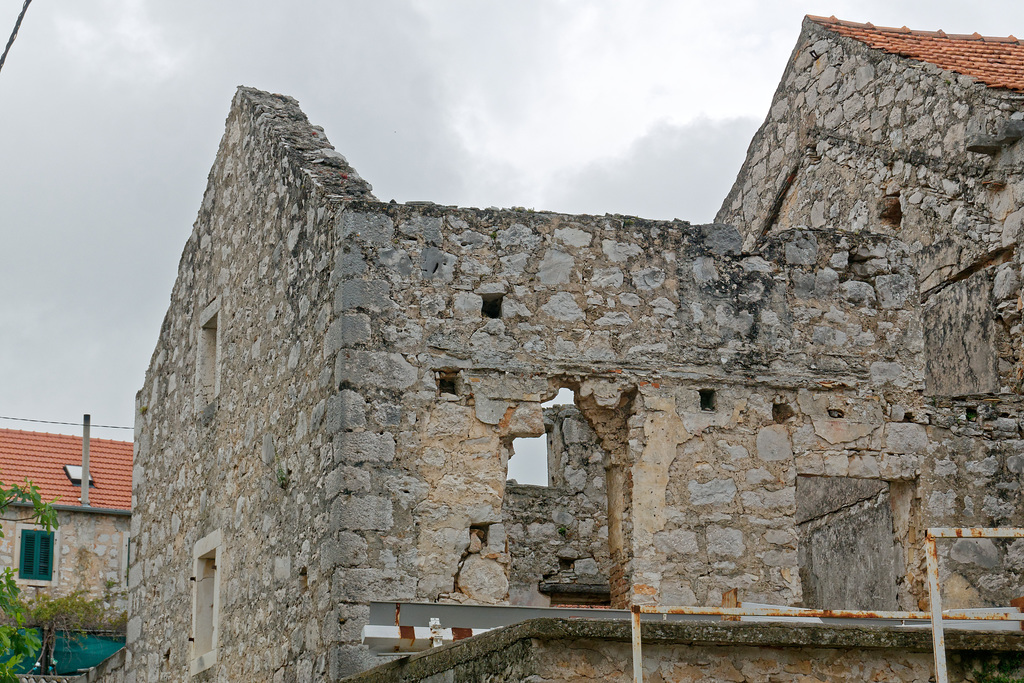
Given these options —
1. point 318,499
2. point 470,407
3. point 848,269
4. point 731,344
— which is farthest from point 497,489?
point 848,269

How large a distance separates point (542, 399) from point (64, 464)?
17.8m

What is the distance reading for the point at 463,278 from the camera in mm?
9320

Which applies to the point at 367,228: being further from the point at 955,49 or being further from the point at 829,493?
the point at 955,49

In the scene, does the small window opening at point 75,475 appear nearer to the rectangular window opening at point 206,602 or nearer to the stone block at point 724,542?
the rectangular window opening at point 206,602

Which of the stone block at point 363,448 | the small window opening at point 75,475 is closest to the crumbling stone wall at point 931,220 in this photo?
the stone block at point 363,448

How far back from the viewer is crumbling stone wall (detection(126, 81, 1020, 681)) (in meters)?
8.88

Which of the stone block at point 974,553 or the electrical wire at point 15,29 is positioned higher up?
the electrical wire at point 15,29

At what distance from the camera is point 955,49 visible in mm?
12633

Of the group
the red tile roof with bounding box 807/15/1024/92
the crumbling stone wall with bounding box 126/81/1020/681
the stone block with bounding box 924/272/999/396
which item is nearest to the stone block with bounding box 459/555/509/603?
the crumbling stone wall with bounding box 126/81/1020/681

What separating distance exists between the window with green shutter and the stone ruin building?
13110mm

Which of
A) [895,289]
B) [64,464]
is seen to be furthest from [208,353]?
[64,464]

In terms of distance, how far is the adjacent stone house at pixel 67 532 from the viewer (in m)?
23.3

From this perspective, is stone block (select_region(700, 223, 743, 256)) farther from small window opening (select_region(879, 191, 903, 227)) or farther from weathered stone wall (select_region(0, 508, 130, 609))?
weathered stone wall (select_region(0, 508, 130, 609))

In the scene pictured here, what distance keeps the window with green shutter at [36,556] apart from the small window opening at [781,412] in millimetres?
17185
